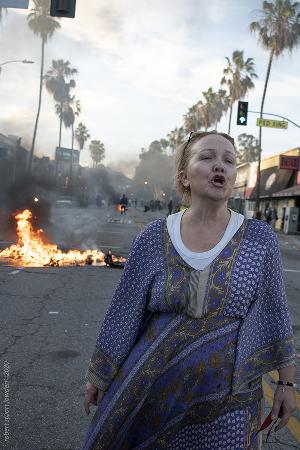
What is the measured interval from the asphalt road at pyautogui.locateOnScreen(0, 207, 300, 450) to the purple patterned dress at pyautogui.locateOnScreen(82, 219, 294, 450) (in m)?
1.68

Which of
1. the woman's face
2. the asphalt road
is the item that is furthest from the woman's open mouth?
the asphalt road

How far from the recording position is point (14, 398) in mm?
4062

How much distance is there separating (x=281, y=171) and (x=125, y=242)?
27037 millimetres

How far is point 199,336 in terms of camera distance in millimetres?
1864

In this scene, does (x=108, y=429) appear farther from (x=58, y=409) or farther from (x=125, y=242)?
(x=125, y=242)

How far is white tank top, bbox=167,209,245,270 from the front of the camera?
1946 mm

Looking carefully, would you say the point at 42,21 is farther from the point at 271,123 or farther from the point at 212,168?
the point at 212,168

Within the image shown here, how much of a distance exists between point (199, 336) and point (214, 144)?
0.78 metres

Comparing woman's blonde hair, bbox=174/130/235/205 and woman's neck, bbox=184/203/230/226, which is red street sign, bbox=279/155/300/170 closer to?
woman's blonde hair, bbox=174/130/235/205

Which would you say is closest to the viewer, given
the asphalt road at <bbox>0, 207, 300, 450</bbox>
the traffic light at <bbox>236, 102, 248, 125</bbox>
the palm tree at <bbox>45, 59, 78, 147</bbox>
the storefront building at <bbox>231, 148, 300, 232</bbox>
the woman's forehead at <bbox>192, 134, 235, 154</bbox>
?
the woman's forehead at <bbox>192, 134, 235, 154</bbox>

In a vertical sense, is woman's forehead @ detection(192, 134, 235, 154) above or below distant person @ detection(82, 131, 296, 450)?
above

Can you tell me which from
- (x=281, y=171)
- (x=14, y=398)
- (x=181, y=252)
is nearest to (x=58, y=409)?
(x=14, y=398)

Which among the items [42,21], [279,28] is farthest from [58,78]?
[279,28]

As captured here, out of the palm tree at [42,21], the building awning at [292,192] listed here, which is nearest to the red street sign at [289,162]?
the building awning at [292,192]
